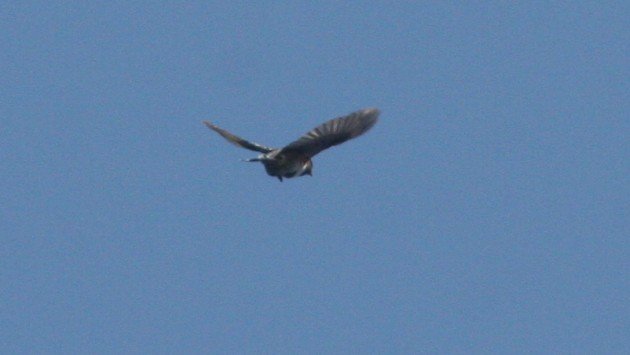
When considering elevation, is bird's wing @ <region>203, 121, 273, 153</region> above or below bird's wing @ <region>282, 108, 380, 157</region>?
above

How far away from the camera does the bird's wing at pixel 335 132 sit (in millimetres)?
26141

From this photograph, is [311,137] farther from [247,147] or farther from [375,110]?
[247,147]

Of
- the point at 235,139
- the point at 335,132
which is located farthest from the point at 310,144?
the point at 235,139

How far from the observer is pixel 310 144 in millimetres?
26891

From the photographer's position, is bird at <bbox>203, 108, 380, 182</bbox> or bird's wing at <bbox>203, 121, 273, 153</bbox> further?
bird's wing at <bbox>203, 121, 273, 153</bbox>

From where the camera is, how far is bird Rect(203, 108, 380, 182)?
26219mm

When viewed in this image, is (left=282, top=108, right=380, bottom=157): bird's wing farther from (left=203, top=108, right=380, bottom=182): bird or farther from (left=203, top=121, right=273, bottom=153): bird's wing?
(left=203, top=121, right=273, bottom=153): bird's wing

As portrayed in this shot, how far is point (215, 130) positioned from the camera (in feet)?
97.6

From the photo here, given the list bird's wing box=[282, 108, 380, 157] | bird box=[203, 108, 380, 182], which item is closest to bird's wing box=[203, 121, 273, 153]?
bird box=[203, 108, 380, 182]

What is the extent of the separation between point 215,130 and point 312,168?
286 centimetres

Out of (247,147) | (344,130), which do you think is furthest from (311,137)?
(247,147)

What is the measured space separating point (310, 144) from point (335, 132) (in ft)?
2.19

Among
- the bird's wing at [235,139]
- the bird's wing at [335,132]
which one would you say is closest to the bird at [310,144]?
the bird's wing at [335,132]

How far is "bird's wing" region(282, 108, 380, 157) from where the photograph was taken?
26.1 metres
